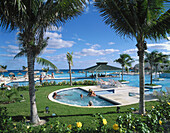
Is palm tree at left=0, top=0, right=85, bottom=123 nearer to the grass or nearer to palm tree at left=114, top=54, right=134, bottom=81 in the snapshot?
the grass

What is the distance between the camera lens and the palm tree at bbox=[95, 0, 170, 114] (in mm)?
4488

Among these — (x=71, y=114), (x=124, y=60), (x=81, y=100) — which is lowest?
(x=81, y=100)

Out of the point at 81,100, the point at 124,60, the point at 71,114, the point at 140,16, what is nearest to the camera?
the point at 140,16

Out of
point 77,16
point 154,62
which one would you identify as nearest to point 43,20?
point 77,16

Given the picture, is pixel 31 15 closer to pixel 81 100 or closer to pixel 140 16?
pixel 140 16

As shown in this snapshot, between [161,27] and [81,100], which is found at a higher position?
[161,27]

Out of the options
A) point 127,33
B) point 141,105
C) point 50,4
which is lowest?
point 141,105

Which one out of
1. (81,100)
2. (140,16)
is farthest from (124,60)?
(140,16)

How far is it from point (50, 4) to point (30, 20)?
906 mm

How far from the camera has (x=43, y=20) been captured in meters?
4.43

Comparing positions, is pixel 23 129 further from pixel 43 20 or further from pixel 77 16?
pixel 77 16

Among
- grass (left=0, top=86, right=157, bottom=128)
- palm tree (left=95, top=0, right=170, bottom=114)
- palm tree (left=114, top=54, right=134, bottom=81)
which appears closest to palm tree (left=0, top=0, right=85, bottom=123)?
grass (left=0, top=86, right=157, bottom=128)

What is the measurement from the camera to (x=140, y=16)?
4.98 metres

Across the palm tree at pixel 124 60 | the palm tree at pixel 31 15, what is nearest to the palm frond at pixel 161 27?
the palm tree at pixel 31 15
